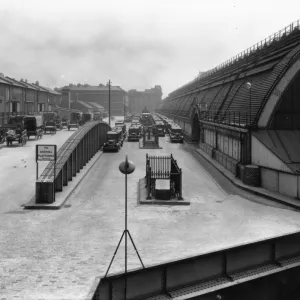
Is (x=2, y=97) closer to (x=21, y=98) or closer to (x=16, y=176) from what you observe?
(x=21, y=98)

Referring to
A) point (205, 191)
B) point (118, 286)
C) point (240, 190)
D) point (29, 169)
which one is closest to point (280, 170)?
point (240, 190)

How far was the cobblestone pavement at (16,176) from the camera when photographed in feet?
66.4

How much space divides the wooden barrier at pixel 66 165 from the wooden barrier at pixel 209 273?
10482 mm

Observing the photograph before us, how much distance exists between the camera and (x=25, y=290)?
9812mm

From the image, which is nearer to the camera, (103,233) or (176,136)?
(103,233)

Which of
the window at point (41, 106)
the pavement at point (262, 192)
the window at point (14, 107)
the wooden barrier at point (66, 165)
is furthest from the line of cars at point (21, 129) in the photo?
the pavement at point (262, 192)

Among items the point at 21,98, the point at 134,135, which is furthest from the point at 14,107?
the point at 134,135

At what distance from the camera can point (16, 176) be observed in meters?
26.7

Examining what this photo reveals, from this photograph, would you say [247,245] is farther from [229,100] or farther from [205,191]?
[229,100]

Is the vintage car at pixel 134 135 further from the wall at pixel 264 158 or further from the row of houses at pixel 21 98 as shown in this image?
the wall at pixel 264 158

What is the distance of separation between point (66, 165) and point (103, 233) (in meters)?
9.09

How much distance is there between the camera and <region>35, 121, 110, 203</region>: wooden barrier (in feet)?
62.3

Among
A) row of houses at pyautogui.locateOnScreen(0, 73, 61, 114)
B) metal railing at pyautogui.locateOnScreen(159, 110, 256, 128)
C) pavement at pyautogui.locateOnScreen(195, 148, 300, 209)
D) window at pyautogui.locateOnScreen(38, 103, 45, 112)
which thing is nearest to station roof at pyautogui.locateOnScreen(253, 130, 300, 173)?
metal railing at pyautogui.locateOnScreen(159, 110, 256, 128)

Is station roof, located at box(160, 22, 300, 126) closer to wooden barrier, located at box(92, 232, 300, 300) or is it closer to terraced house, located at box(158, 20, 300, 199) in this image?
terraced house, located at box(158, 20, 300, 199)
